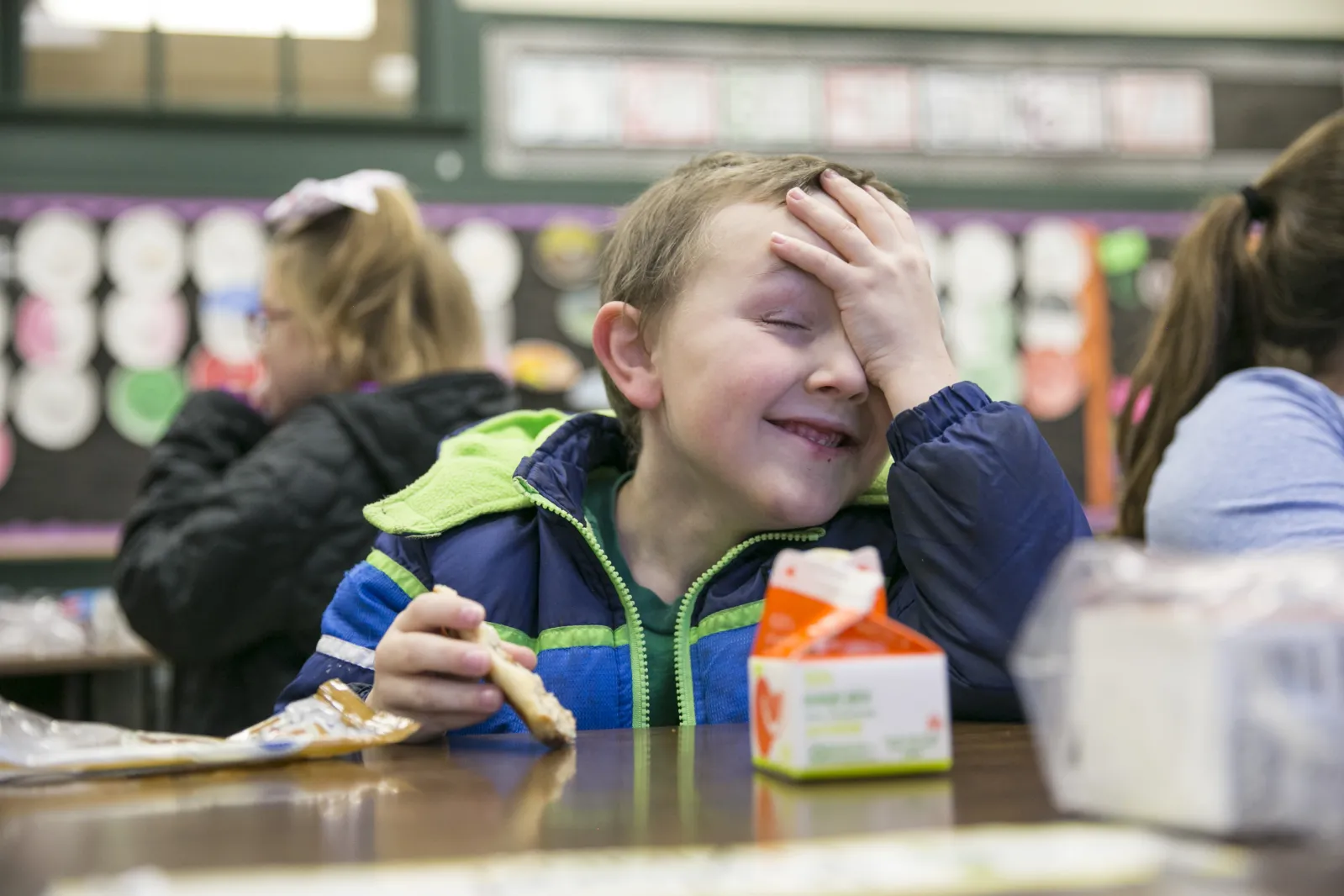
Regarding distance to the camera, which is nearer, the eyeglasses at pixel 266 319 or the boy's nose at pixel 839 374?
the boy's nose at pixel 839 374

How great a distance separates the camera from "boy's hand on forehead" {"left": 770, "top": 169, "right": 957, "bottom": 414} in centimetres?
113

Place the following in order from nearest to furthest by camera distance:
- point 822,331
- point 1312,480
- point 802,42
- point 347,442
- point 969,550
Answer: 1. point 969,550
2. point 822,331
3. point 1312,480
4. point 347,442
5. point 802,42

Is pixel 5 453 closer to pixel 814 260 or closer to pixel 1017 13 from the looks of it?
pixel 814 260

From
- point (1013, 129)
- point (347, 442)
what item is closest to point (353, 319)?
point (347, 442)

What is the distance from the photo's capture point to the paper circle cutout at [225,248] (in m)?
3.53

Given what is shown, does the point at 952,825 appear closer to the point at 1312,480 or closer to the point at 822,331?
the point at 822,331

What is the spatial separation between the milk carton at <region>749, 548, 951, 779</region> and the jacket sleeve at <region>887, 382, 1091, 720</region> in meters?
0.36

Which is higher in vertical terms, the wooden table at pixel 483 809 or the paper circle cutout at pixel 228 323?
the paper circle cutout at pixel 228 323

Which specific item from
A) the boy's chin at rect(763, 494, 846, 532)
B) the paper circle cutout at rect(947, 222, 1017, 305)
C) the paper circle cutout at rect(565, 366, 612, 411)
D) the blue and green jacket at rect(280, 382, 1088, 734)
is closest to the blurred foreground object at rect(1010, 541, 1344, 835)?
the blue and green jacket at rect(280, 382, 1088, 734)

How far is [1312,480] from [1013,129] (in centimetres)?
266

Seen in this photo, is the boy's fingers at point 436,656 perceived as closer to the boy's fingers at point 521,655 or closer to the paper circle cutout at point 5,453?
the boy's fingers at point 521,655

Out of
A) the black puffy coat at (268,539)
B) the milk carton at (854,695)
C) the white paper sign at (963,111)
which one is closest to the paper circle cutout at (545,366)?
the white paper sign at (963,111)

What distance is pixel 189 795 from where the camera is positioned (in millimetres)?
686

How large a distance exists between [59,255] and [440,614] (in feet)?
9.81
